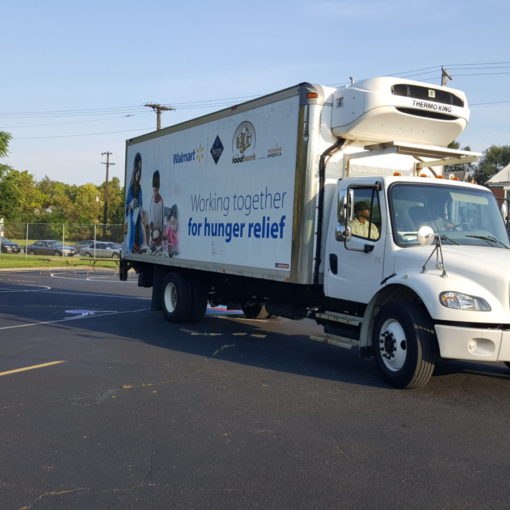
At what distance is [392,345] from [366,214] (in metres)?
1.69

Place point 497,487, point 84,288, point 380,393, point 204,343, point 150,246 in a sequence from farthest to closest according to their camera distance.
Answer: point 84,288 < point 150,246 < point 204,343 < point 380,393 < point 497,487

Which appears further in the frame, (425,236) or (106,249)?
(106,249)

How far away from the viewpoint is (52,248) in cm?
4338

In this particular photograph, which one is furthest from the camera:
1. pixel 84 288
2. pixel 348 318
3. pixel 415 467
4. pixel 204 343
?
pixel 84 288

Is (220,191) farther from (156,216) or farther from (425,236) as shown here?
(425,236)

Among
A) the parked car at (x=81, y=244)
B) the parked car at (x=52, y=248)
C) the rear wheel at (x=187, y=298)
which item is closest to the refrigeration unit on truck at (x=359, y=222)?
the rear wheel at (x=187, y=298)

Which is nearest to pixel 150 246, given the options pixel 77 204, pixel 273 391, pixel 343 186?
pixel 343 186

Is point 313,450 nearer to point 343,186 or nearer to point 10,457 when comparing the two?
point 10,457

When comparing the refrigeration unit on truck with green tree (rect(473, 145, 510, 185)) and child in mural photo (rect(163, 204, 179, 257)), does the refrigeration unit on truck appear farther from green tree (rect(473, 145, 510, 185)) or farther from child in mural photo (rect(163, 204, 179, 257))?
green tree (rect(473, 145, 510, 185))

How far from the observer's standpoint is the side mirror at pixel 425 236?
731 cm

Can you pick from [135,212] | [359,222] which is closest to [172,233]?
[135,212]

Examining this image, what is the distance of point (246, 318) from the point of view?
1363 cm

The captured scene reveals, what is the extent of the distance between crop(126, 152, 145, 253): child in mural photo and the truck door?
20.8 ft

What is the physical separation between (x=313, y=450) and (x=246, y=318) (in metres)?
8.52
